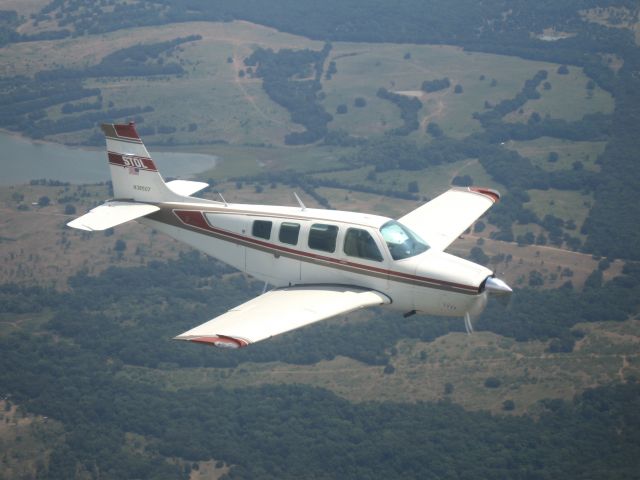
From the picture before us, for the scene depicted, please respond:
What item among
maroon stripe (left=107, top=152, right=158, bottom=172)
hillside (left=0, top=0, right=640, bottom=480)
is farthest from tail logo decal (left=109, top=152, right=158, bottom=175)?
hillside (left=0, top=0, right=640, bottom=480)

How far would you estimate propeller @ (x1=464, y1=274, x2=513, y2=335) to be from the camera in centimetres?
4509

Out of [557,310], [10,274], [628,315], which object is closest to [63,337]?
[10,274]

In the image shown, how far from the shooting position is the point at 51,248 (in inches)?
6486

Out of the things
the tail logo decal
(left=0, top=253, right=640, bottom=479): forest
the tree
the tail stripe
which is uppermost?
the tail stripe

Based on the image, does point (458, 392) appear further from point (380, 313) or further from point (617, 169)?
point (617, 169)

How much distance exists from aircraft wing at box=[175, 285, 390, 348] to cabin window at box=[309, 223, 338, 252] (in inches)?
69.7

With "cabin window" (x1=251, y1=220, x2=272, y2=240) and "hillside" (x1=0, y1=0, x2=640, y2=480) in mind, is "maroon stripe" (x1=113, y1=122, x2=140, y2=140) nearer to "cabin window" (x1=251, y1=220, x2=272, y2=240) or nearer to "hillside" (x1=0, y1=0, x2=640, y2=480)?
"cabin window" (x1=251, y1=220, x2=272, y2=240)

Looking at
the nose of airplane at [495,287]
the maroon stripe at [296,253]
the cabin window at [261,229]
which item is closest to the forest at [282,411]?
the maroon stripe at [296,253]

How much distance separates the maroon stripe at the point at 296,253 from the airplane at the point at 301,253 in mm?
45

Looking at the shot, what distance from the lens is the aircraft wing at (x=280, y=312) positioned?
1661 inches

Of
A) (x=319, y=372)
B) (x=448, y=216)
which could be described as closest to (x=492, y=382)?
(x=319, y=372)

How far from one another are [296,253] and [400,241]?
199 inches

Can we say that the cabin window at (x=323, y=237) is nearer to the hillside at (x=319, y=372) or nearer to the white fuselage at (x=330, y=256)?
the white fuselage at (x=330, y=256)

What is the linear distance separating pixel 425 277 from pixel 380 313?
93681mm
